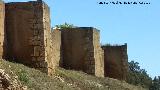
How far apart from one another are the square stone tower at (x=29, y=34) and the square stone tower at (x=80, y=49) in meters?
7.93

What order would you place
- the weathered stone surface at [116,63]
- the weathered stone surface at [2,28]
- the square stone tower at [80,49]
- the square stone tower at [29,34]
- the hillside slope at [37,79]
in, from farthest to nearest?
the weathered stone surface at [116,63] → the square stone tower at [80,49] → the square stone tower at [29,34] → the weathered stone surface at [2,28] → the hillside slope at [37,79]

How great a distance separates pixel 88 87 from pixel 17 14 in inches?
165

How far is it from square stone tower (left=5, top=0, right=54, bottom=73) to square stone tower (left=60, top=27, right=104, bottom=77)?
7.93 metres

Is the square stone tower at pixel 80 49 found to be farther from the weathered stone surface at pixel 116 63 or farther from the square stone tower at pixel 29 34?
the square stone tower at pixel 29 34

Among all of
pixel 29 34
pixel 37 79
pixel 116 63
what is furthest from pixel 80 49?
pixel 37 79

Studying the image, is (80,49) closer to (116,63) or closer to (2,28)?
(116,63)

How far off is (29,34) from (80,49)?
28.5ft

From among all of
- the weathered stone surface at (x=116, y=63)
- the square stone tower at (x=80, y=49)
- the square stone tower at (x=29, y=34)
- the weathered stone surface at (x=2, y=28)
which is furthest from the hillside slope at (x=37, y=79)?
the weathered stone surface at (x=116, y=63)

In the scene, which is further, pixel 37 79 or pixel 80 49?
pixel 80 49

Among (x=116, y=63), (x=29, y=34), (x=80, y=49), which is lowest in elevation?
(x=116, y=63)

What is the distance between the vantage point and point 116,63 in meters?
33.7

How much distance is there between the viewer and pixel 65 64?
1133 inches

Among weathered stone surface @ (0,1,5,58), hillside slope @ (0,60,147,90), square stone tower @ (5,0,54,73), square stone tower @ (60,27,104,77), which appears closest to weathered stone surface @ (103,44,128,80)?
square stone tower @ (60,27,104,77)

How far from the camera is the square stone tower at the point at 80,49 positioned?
28938 millimetres
